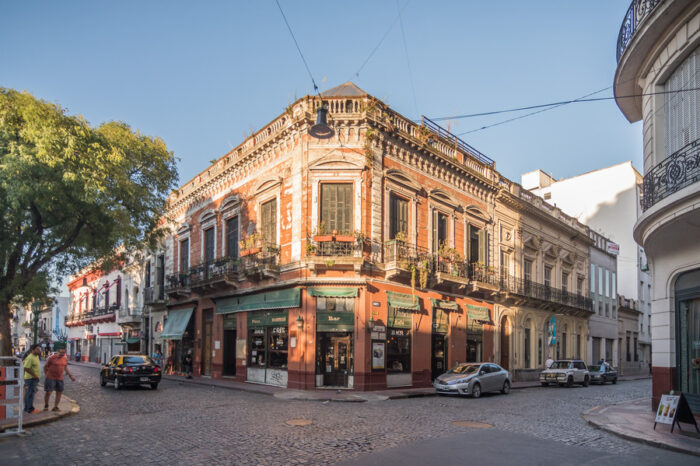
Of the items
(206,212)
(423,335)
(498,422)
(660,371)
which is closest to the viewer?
(498,422)

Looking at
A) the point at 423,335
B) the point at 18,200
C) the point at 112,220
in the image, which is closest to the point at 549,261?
the point at 423,335

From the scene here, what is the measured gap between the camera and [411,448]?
9.23m

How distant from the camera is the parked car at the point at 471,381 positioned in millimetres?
19359

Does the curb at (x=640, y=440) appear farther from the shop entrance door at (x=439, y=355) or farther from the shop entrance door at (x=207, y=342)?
the shop entrance door at (x=207, y=342)

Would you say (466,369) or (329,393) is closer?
(329,393)

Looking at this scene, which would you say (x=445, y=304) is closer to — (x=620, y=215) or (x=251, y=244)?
(x=251, y=244)

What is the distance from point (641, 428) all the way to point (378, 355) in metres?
10.1

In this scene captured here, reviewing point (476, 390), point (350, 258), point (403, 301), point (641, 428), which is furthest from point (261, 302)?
point (641, 428)

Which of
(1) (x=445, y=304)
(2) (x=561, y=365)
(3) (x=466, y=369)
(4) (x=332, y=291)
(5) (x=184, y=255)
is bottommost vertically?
(2) (x=561, y=365)

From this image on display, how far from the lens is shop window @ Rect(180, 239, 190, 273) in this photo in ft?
101

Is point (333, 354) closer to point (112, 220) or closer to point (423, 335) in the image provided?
point (423, 335)

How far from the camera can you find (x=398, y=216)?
22594 mm

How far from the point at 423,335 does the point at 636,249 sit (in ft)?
101

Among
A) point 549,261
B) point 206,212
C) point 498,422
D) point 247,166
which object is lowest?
point 498,422
